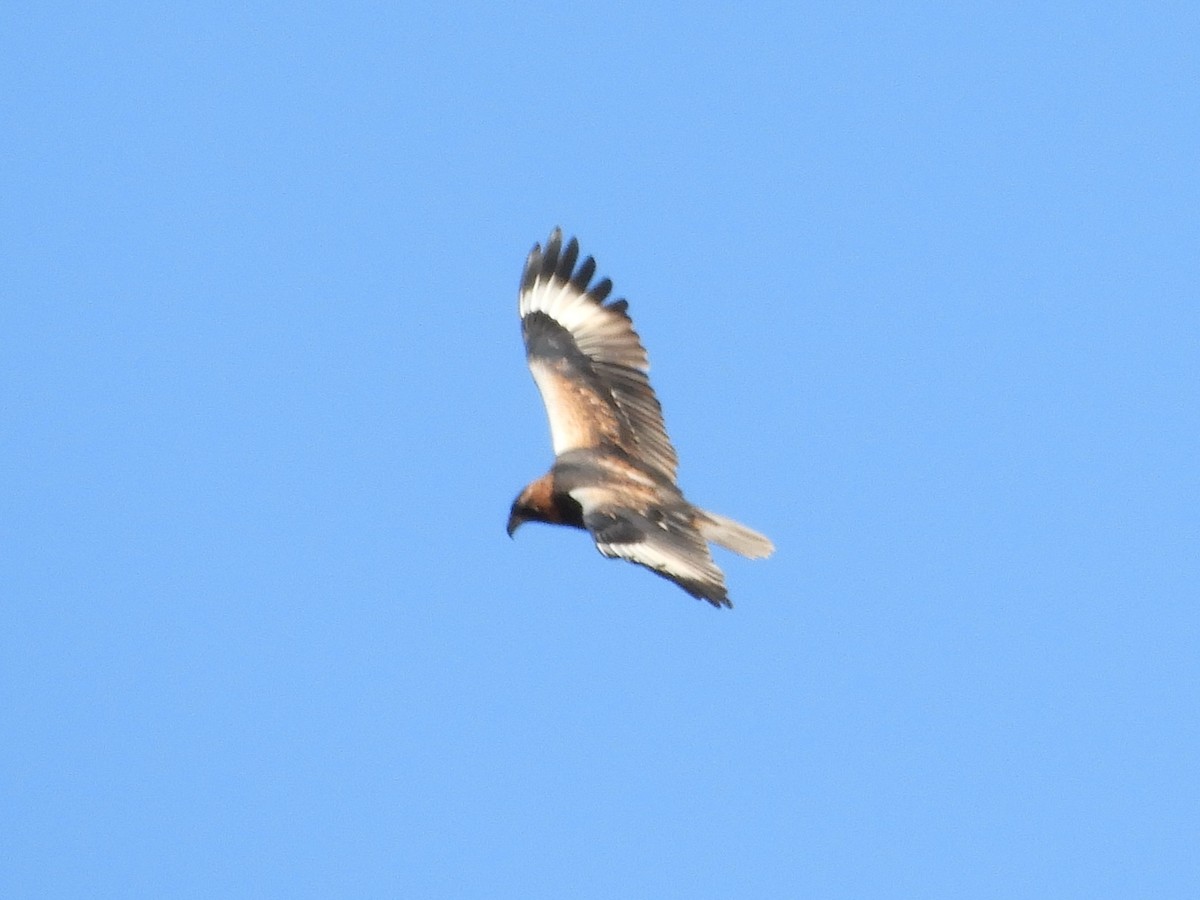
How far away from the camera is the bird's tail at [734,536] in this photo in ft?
35.5

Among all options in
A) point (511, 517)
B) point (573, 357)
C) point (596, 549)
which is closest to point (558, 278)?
point (573, 357)

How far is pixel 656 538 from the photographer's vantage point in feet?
32.6

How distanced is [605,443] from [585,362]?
2.61 feet

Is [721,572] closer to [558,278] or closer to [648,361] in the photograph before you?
[648,361]

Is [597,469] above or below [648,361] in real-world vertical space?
below

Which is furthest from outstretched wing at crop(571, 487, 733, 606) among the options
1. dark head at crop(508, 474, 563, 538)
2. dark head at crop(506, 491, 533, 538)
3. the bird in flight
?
dark head at crop(506, 491, 533, 538)

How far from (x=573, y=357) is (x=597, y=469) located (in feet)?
4.06

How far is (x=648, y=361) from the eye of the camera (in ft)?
39.5

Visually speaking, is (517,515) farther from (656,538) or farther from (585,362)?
(656,538)

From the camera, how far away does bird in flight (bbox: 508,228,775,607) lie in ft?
32.4

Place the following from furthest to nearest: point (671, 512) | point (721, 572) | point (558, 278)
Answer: point (558, 278) → point (671, 512) → point (721, 572)

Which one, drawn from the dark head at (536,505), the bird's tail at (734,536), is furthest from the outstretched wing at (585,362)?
the bird's tail at (734,536)

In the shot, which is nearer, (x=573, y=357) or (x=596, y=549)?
(x=596, y=549)

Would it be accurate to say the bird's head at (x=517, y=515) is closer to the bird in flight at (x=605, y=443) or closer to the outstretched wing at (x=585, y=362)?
the bird in flight at (x=605, y=443)
